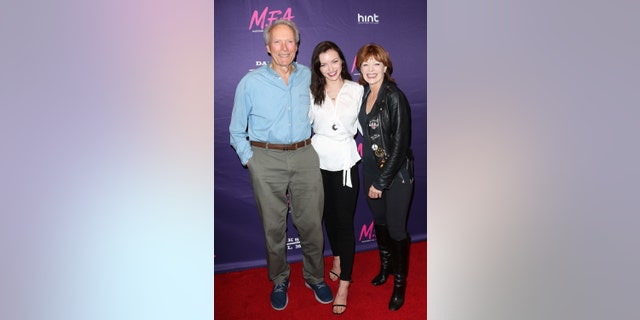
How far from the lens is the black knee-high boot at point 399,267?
2.78 metres

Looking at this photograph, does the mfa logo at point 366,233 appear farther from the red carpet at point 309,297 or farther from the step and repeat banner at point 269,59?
the red carpet at point 309,297

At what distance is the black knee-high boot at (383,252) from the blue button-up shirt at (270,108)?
2.63 ft

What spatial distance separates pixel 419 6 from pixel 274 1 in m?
1.24

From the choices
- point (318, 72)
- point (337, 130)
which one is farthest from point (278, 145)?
point (318, 72)

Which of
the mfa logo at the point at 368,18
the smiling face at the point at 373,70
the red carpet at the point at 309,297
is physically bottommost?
the red carpet at the point at 309,297

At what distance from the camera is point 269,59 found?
11.2ft

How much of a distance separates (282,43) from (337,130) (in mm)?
574

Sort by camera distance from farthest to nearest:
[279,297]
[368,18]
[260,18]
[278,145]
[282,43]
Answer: [368,18], [260,18], [279,297], [278,145], [282,43]

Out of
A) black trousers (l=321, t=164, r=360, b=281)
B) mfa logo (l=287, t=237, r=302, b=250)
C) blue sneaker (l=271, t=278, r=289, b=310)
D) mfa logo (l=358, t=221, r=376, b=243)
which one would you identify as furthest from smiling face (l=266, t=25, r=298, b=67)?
mfa logo (l=358, t=221, r=376, b=243)

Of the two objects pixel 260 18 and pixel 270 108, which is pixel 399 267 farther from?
pixel 260 18

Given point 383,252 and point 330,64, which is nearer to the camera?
point 330,64

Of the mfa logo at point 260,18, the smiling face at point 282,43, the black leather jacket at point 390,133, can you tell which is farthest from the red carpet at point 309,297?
the mfa logo at point 260,18
